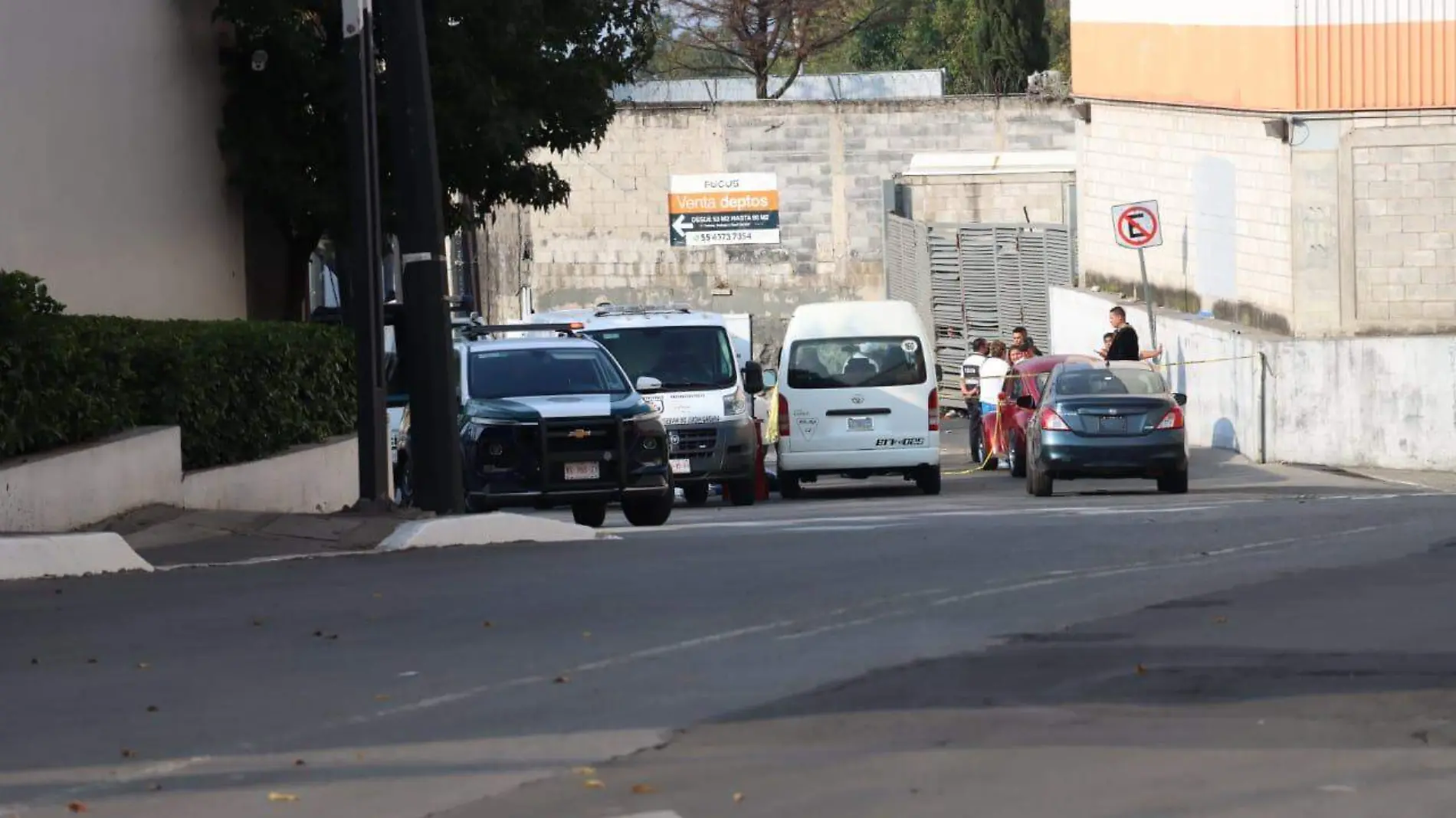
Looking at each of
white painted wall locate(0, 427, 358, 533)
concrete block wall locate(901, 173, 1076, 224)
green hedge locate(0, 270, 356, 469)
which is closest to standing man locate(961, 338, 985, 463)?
green hedge locate(0, 270, 356, 469)

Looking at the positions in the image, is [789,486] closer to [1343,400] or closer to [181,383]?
[1343,400]

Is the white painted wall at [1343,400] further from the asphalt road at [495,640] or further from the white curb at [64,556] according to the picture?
the white curb at [64,556]

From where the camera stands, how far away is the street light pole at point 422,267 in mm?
17422

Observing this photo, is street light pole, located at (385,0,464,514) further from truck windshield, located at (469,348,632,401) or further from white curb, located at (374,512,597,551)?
truck windshield, located at (469,348,632,401)

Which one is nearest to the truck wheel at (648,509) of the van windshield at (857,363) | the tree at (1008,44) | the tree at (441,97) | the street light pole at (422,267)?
the street light pole at (422,267)

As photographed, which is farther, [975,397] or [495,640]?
[975,397]

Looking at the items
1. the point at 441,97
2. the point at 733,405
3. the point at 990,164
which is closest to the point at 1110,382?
the point at 733,405

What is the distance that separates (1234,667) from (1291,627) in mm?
1486

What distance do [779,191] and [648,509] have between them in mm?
32130

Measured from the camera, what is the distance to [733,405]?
26.3 metres

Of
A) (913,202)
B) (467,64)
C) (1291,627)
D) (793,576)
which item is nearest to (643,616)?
(793,576)

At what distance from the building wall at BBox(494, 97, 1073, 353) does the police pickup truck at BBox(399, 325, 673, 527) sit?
1218 inches

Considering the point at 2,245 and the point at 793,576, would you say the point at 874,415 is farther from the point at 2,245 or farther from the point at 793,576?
the point at 793,576

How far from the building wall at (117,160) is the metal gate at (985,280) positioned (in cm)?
2121
